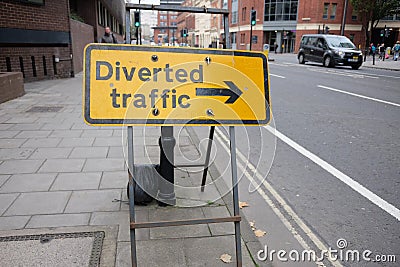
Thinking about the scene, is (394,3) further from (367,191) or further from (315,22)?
(367,191)

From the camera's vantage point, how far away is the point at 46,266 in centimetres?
241

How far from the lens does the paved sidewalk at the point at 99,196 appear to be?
270 centimetres

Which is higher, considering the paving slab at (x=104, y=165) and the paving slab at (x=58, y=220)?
the paving slab at (x=104, y=165)

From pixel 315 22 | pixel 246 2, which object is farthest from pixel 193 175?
pixel 246 2

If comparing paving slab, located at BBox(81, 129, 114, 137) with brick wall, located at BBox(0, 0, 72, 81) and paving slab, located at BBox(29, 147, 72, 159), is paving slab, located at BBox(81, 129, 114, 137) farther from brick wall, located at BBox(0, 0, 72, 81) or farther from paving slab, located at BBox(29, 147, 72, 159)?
brick wall, located at BBox(0, 0, 72, 81)

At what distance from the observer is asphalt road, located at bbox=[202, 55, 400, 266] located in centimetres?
297

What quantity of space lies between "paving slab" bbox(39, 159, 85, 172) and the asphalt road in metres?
1.86

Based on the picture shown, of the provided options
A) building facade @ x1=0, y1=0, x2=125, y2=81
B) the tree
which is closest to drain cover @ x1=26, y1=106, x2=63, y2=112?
building facade @ x1=0, y1=0, x2=125, y2=81

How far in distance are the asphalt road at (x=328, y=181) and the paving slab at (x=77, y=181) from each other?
1.66 m

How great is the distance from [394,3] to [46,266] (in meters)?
53.4

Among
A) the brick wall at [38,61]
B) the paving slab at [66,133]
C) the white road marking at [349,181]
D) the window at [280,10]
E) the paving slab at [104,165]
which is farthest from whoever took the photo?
the window at [280,10]

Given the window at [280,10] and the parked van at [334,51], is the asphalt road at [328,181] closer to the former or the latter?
the parked van at [334,51]

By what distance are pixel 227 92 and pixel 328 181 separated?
230cm

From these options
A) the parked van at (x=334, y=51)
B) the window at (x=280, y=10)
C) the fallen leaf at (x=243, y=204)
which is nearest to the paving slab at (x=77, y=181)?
the fallen leaf at (x=243, y=204)
